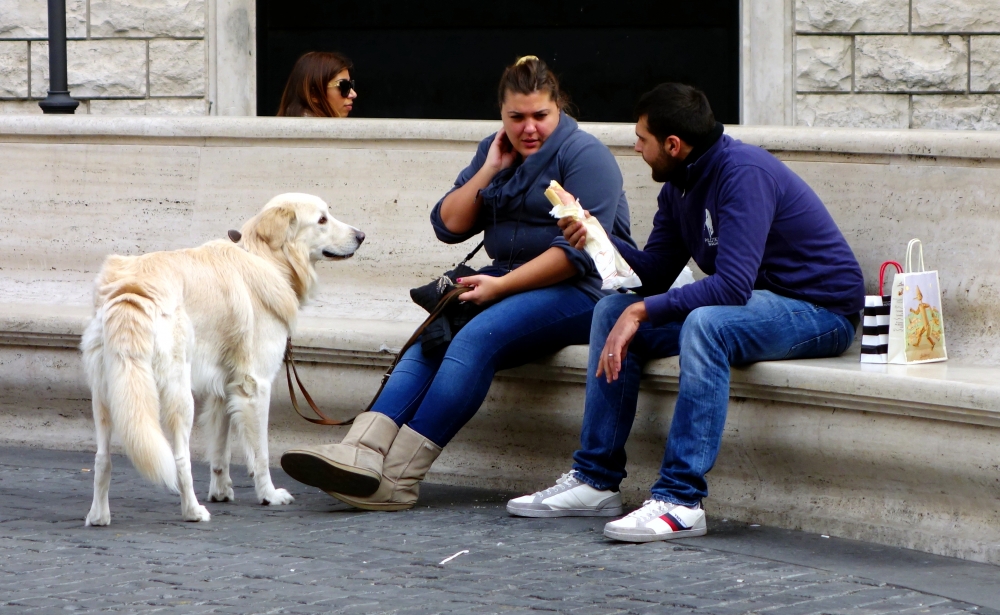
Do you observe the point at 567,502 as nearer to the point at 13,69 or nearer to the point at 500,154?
the point at 500,154

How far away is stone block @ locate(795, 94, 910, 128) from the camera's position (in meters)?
8.60

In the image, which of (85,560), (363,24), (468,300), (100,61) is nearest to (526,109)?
(468,300)

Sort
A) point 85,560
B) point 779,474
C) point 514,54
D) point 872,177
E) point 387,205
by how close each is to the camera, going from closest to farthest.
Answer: point 85,560
point 779,474
point 872,177
point 387,205
point 514,54

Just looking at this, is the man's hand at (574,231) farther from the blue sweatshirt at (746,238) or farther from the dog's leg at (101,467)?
the dog's leg at (101,467)

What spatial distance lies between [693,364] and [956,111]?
16.7 feet

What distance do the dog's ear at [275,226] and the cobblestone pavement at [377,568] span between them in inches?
37.8

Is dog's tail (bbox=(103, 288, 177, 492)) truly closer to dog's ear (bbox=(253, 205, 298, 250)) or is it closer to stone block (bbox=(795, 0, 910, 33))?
dog's ear (bbox=(253, 205, 298, 250))

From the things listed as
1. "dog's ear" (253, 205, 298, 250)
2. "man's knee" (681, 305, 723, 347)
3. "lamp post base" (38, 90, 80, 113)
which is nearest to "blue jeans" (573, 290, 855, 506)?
"man's knee" (681, 305, 723, 347)

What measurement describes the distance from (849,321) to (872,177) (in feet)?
2.08

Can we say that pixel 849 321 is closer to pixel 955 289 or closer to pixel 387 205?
pixel 955 289

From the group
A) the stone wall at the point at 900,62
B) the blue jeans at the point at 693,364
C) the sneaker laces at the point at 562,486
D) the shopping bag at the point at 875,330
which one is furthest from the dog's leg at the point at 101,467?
the stone wall at the point at 900,62

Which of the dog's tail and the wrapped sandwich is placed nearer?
the dog's tail

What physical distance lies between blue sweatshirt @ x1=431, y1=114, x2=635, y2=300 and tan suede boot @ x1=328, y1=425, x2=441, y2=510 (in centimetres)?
72

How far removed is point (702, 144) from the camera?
4.46 meters
